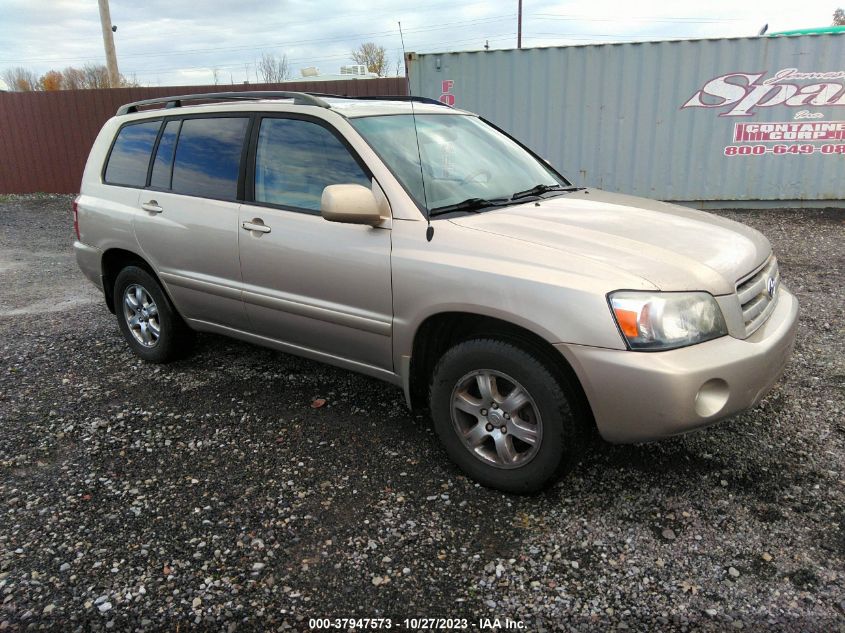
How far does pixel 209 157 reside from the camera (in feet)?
12.3

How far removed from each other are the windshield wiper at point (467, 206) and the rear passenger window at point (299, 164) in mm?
378

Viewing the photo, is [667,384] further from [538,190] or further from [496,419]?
[538,190]

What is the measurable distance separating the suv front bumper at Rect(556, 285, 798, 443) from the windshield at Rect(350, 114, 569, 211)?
1.10 meters

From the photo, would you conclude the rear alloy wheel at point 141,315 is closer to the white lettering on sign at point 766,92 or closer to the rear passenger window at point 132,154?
the rear passenger window at point 132,154

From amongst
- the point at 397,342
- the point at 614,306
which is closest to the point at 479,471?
the point at 397,342

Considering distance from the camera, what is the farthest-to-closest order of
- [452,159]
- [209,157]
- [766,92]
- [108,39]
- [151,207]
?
[108,39] < [766,92] < [151,207] < [209,157] < [452,159]

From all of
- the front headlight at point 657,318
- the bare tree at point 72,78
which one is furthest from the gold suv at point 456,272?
the bare tree at point 72,78

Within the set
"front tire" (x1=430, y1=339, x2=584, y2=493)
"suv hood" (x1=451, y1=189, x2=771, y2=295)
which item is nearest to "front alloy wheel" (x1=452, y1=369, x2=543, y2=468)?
"front tire" (x1=430, y1=339, x2=584, y2=493)

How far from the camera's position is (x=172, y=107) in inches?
166

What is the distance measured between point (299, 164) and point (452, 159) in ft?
2.71

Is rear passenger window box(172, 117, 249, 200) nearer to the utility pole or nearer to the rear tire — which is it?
the rear tire

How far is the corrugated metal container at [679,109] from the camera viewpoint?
941 centimetres

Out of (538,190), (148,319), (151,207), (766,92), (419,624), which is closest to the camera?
(419,624)

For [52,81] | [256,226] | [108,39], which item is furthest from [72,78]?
[256,226]
